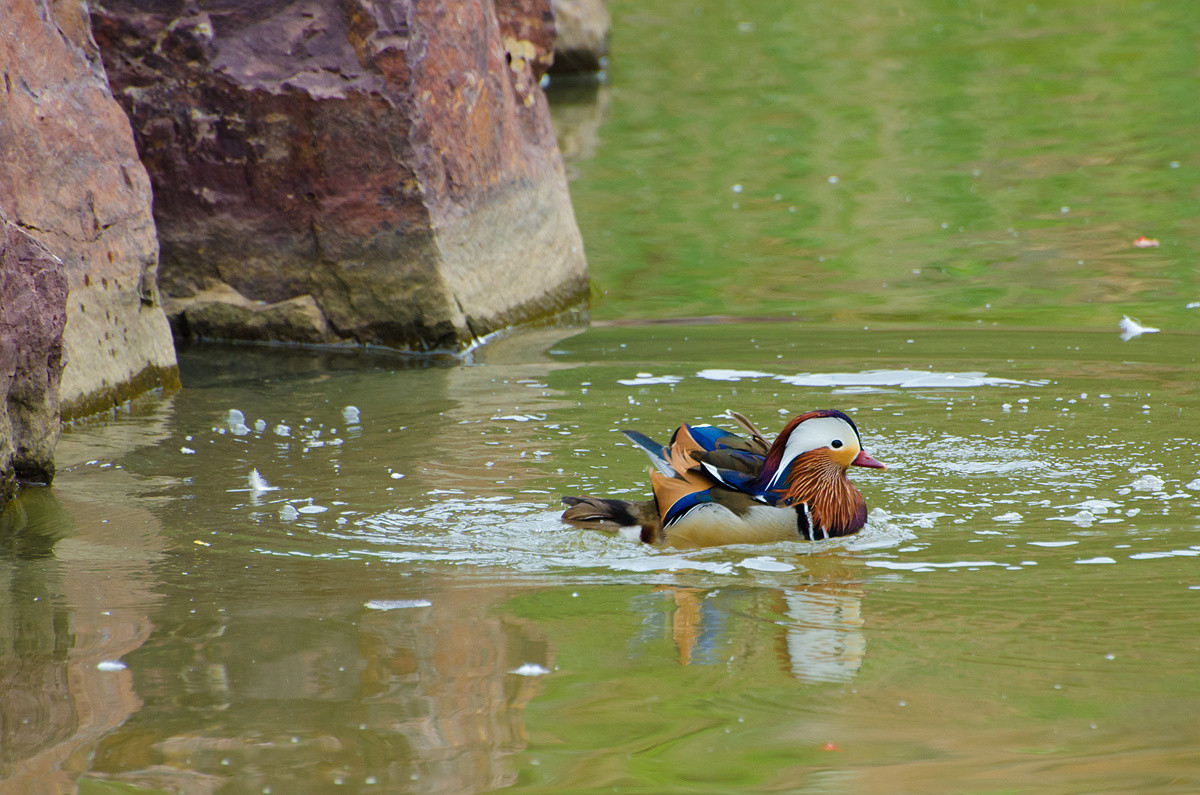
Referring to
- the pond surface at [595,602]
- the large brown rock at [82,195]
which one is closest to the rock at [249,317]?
the large brown rock at [82,195]

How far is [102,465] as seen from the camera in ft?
20.9

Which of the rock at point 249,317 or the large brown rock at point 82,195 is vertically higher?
the large brown rock at point 82,195

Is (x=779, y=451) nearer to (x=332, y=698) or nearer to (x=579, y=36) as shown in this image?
(x=332, y=698)

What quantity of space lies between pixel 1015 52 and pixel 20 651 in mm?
14301

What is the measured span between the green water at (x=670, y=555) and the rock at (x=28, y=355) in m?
0.17

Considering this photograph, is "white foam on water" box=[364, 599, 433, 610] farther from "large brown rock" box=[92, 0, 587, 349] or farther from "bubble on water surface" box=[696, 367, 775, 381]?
"large brown rock" box=[92, 0, 587, 349]

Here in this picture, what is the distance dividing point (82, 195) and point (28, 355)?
160 cm

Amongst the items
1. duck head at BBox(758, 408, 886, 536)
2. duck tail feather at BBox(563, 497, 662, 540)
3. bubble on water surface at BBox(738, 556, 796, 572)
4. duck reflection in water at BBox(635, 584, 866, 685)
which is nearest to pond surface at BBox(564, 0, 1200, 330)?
duck head at BBox(758, 408, 886, 536)

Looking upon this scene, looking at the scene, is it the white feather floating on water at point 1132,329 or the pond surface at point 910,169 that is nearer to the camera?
the white feather floating on water at point 1132,329

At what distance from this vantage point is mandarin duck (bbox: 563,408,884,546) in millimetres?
5043

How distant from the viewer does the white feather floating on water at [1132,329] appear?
7805mm

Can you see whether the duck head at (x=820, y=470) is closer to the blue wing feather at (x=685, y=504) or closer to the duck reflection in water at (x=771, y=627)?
the blue wing feather at (x=685, y=504)

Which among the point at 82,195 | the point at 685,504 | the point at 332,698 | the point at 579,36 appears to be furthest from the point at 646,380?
the point at 579,36

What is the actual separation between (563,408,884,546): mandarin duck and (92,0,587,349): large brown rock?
11.5ft
